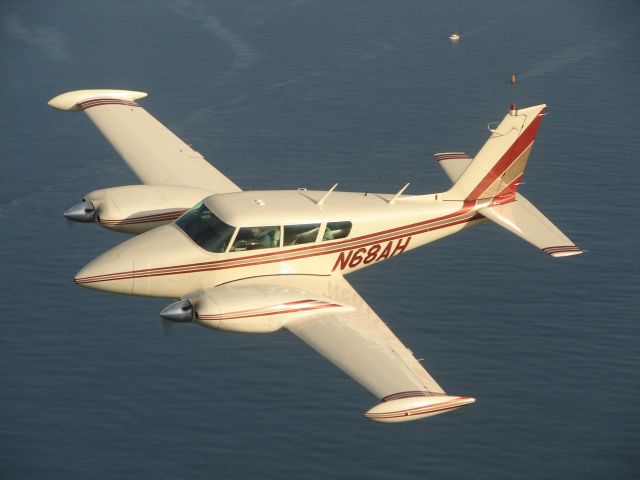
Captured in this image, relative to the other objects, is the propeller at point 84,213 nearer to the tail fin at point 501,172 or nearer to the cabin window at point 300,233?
the cabin window at point 300,233

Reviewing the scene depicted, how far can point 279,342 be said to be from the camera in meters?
78.8

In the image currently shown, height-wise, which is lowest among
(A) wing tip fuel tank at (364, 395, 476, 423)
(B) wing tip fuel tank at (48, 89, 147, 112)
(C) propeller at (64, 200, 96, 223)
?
(A) wing tip fuel tank at (364, 395, 476, 423)

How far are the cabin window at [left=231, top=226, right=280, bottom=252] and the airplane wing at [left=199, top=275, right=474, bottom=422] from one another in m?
1.47

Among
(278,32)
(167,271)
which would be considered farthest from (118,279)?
(278,32)

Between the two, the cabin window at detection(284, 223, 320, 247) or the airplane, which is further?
the cabin window at detection(284, 223, 320, 247)

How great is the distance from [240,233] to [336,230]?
Answer: 4.76m

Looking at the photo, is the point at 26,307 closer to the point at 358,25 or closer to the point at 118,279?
the point at 118,279

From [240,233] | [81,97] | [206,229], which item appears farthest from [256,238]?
[81,97]

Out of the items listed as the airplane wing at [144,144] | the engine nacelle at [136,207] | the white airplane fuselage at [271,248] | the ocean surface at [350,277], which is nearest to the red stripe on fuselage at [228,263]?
the white airplane fuselage at [271,248]

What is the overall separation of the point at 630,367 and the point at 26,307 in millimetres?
40106

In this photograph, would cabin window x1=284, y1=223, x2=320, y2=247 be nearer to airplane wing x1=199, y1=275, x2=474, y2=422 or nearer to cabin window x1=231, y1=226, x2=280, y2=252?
cabin window x1=231, y1=226, x2=280, y2=252

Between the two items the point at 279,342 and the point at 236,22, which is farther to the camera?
the point at 236,22

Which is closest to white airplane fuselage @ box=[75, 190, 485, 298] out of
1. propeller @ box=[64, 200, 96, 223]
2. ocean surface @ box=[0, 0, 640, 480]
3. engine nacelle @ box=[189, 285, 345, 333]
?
engine nacelle @ box=[189, 285, 345, 333]

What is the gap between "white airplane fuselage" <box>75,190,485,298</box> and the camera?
52.5 metres
